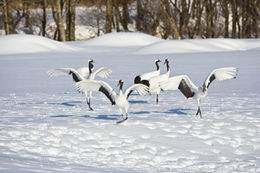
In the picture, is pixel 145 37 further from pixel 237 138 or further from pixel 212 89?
pixel 237 138

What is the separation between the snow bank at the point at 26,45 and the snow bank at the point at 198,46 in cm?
436

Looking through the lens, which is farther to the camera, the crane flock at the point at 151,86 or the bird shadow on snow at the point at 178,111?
the bird shadow on snow at the point at 178,111

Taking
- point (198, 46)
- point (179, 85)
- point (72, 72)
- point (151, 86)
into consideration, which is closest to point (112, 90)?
point (179, 85)

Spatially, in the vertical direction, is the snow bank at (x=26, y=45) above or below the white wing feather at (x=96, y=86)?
below

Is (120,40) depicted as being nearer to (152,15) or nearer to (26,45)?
(26,45)

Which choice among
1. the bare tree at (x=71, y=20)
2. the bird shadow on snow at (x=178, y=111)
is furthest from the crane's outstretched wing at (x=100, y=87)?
the bare tree at (x=71, y=20)

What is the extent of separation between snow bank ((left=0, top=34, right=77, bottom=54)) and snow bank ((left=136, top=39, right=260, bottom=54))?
436 cm

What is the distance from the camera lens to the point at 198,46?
2531cm

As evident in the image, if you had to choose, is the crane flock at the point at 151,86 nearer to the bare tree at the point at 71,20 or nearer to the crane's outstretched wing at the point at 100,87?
the crane's outstretched wing at the point at 100,87

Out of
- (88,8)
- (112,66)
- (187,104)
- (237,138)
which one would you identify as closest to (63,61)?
(112,66)

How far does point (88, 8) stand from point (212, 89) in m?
32.8

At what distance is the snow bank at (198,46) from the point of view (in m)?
24.3

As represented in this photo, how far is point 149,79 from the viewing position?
11047 millimetres

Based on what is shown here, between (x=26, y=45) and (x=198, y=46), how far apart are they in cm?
882
